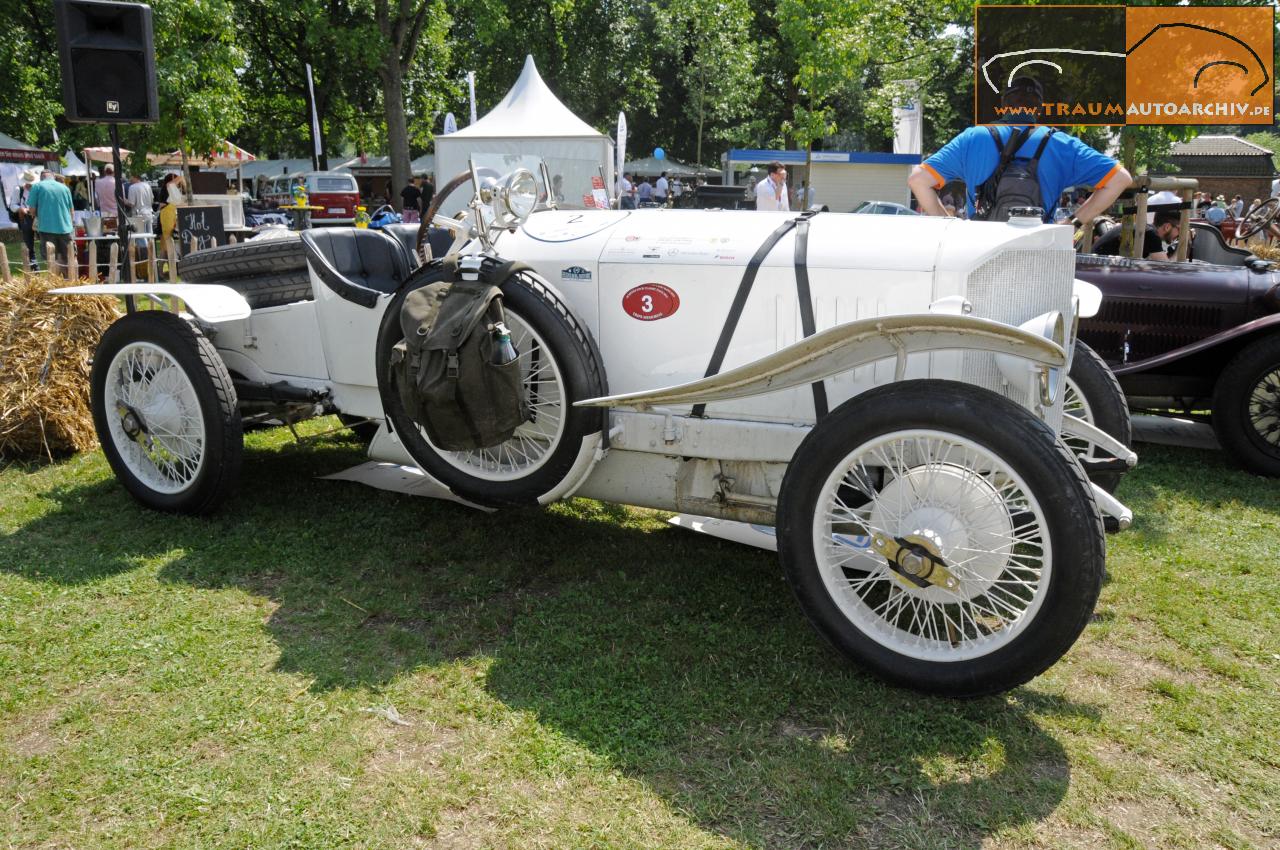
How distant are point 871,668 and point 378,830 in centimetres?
148

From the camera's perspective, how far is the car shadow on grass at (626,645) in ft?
8.31

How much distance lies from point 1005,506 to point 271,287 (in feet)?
12.2

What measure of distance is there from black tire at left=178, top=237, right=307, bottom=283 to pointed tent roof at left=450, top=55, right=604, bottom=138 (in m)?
11.6

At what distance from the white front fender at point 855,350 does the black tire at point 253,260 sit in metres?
2.34

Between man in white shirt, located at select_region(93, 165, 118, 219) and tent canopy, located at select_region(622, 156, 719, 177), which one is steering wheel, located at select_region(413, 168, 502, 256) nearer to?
man in white shirt, located at select_region(93, 165, 118, 219)

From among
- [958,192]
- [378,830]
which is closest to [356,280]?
[378,830]

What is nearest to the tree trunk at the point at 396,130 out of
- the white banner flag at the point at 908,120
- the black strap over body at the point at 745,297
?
the white banner flag at the point at 908,120

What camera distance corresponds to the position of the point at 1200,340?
5.70m

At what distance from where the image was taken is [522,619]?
138 inches

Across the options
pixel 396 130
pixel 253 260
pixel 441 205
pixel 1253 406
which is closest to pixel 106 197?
pixel 396 130

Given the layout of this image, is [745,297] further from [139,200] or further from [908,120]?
[908,120]

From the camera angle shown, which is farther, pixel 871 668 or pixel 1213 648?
pixel 1213 648

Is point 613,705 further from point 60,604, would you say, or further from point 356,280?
point 356,280

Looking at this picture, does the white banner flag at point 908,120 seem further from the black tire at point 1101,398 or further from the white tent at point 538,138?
the black tire at point 1101,398
